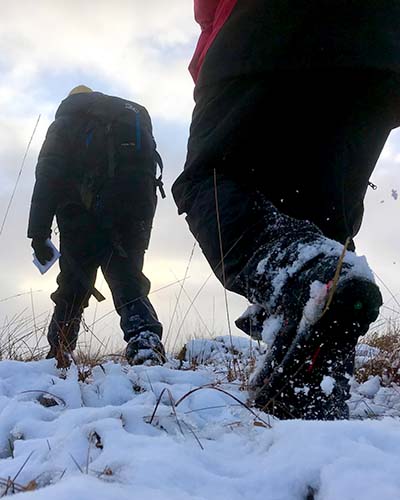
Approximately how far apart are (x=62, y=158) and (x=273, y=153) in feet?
8.22

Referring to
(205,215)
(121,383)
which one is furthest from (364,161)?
(121,383)

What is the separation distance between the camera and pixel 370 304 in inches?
50.4

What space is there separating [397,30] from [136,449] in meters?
1.28

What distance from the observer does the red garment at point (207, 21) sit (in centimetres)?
163

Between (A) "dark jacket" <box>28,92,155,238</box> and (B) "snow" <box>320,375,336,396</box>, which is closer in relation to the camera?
(B) "snow" <box>320,375,336,396</box>

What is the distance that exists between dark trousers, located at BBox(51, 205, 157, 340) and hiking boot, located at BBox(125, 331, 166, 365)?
0.31 meters

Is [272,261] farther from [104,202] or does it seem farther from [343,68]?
[104,202]

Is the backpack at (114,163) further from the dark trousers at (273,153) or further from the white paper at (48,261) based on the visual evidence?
the dark trousers at (273,153)

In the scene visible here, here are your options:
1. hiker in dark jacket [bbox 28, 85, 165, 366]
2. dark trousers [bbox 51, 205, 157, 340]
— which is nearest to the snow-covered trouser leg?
hiker in dark jacket [bbox 28, 85, 165, 366]

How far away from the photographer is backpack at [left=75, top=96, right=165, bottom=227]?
3664mm

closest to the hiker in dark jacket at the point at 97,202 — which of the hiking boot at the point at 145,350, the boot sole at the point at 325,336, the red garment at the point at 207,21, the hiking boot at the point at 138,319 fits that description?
the hiking boot at the point at 138,319

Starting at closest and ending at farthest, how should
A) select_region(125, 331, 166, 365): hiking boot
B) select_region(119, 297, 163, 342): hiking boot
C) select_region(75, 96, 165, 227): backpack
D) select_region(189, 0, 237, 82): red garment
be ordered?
select_region(189, 0, 237, 82): red garment → select_region(125, 331, 166, 365): hiking boot → select_region(119, 297, 163, 342): hiking boot → select_region(75, 96, 165, 227): backpack

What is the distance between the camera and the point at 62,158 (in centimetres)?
383

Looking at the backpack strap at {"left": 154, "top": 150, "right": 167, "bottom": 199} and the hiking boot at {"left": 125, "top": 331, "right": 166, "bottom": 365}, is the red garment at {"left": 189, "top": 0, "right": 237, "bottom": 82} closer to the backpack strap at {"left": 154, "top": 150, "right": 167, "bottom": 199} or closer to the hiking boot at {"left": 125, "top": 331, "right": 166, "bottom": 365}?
the hiking boot at {"left": 125, "top": 331, "right": 166, "bottom": 365}
